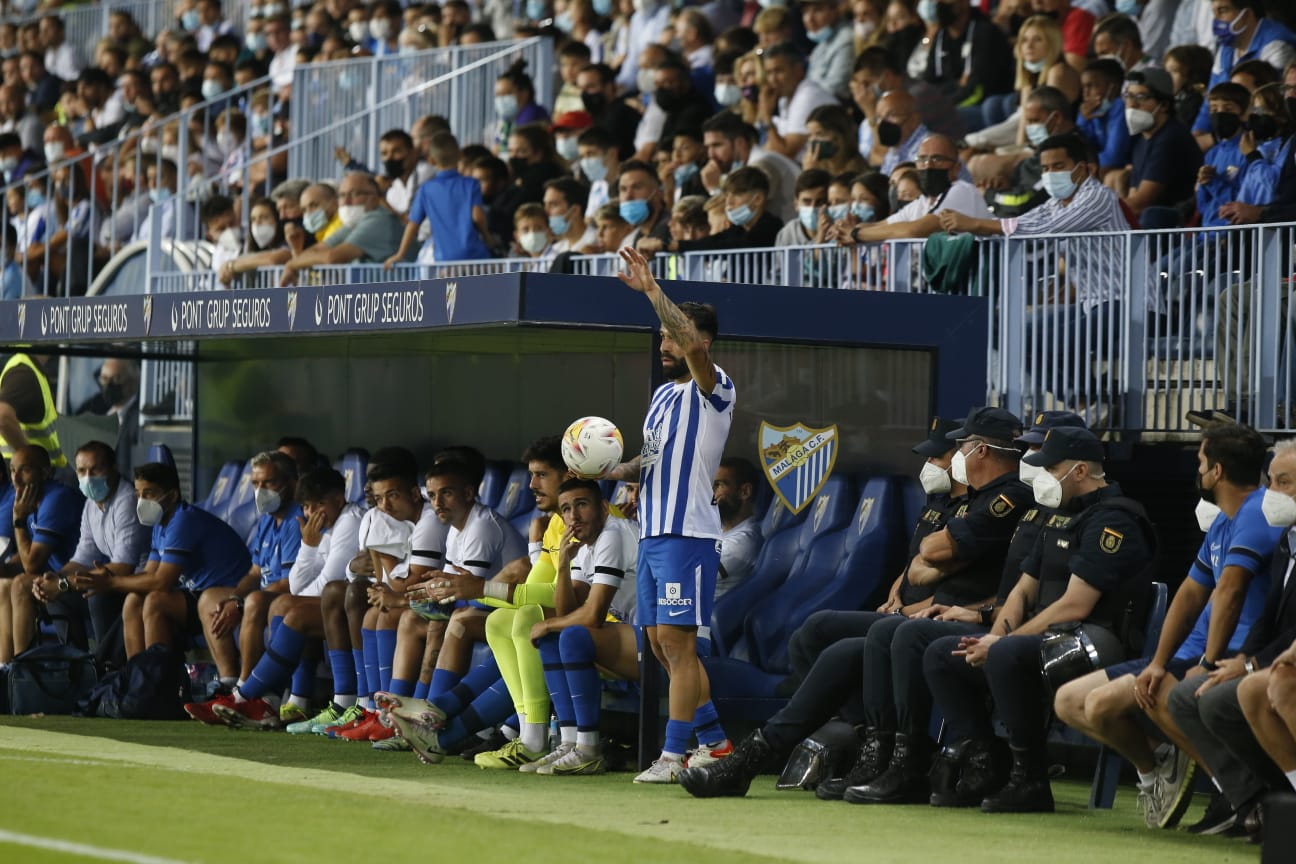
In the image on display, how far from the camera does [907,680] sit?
8766mm

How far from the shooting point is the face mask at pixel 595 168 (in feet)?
51.2

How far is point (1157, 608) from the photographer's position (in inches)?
341

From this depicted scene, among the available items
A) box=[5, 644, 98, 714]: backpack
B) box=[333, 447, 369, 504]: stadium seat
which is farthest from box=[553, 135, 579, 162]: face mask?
box=[5, 644, 98, 714]: backpack

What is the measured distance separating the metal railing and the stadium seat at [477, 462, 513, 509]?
5790mm

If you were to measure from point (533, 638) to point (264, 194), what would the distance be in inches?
377

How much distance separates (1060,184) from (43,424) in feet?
23.2

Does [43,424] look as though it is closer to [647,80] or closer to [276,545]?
[276,545]

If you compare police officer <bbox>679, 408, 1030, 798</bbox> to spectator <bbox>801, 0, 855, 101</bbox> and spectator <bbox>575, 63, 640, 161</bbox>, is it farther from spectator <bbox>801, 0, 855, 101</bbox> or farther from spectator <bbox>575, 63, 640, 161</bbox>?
spectator <bbox>575, 63, 640, 161</bbox>

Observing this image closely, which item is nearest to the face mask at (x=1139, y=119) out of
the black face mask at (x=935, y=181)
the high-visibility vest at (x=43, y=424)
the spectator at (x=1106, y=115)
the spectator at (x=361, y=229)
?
the spectator at (x=1106, y=115)

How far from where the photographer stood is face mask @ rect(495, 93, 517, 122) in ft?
56.1

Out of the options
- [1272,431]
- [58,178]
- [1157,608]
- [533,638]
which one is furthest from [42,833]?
[58,178]

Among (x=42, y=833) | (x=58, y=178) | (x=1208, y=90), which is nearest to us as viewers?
(x=42, y=833)

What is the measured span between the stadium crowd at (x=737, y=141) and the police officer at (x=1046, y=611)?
2.92 m

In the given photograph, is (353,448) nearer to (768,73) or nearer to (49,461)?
(49,461)
